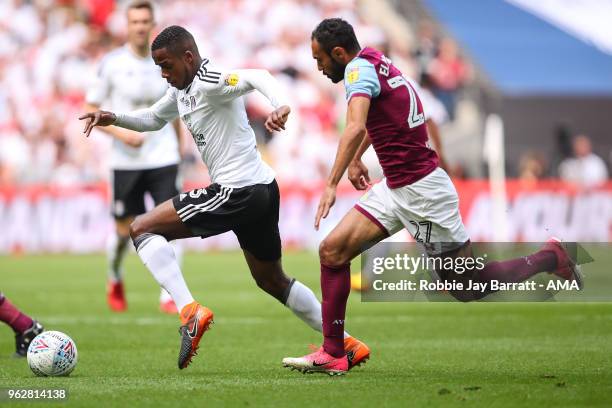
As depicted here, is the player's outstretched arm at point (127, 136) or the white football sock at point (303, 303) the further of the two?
the player's outstretched arm at point (127, 136)

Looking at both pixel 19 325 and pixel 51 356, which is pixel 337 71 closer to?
pixel 51 356

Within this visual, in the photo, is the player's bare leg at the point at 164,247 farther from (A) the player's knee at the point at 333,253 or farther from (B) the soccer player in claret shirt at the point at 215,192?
(A) the player's knee at the point at 333,253

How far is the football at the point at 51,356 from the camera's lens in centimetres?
708

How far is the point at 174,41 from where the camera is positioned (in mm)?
7367

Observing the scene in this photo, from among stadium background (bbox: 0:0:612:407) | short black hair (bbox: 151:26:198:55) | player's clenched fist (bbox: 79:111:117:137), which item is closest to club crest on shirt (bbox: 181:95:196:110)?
short black hair (bbox: 151:26:198:55)

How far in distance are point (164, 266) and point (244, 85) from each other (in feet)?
4.36

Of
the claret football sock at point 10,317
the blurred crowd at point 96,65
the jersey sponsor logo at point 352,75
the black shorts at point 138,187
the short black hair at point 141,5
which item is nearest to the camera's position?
the jersey sponsor logo at point 352,75

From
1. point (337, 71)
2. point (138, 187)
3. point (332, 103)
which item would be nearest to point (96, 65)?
point (332, 103)

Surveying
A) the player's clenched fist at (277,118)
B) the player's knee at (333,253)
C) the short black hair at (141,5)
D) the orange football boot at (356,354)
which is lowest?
the orange football boot at (356,354)

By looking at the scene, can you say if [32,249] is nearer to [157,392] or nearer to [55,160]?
[55,160]

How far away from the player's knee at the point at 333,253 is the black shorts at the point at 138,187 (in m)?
4.63

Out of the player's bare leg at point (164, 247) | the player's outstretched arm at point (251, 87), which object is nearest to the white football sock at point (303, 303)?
the player's bare leg at point (164, 247)

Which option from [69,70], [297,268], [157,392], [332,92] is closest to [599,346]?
[157,392]

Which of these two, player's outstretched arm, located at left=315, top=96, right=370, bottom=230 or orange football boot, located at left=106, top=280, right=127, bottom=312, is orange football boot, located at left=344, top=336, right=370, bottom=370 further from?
orange football boot, located at left=106, top=280, right=127, bottom=312
